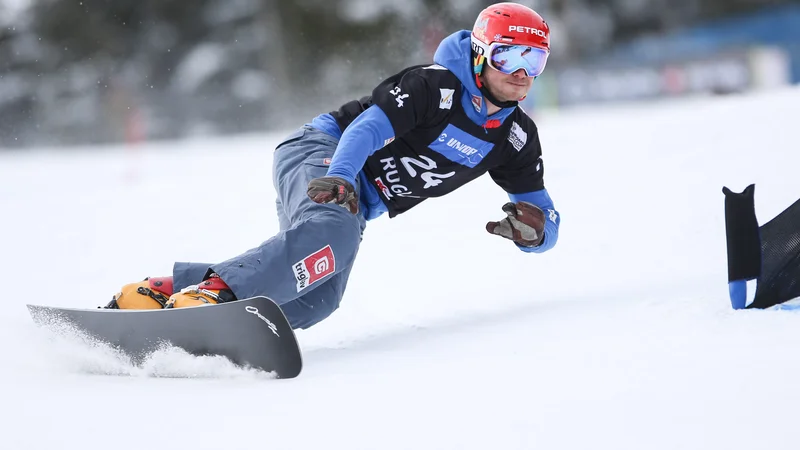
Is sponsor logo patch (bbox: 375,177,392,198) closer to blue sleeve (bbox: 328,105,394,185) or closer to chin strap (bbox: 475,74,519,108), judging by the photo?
blue sleeve (bbox: 328,105,394,185)

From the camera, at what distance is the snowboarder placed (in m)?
3.22

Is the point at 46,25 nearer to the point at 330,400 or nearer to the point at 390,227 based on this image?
the point at 390,227

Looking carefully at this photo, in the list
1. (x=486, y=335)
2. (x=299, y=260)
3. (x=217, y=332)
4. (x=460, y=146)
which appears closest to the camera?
(x=217, y=332)

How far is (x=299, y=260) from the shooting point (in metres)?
3.22

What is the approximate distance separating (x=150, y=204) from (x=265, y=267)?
6.58 m

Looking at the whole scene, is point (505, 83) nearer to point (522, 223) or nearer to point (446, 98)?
point (446, 98)

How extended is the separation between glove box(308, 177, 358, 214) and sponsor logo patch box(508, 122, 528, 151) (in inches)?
33.4

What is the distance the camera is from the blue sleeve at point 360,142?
128 inches

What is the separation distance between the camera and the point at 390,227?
649 cm

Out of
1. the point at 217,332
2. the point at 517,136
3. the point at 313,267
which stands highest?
the point at 517,136

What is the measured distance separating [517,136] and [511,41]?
43 centimetres

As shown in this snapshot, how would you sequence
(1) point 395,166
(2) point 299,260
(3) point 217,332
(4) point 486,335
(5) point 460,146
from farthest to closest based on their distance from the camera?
(1) point 395,166 < (5) point 460,146 < (4) point 486,335 < (2) point 299,260 < (3) point 217,332

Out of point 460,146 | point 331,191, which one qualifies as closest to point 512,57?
point 460,146

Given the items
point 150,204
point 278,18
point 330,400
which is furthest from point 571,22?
point 330,400
